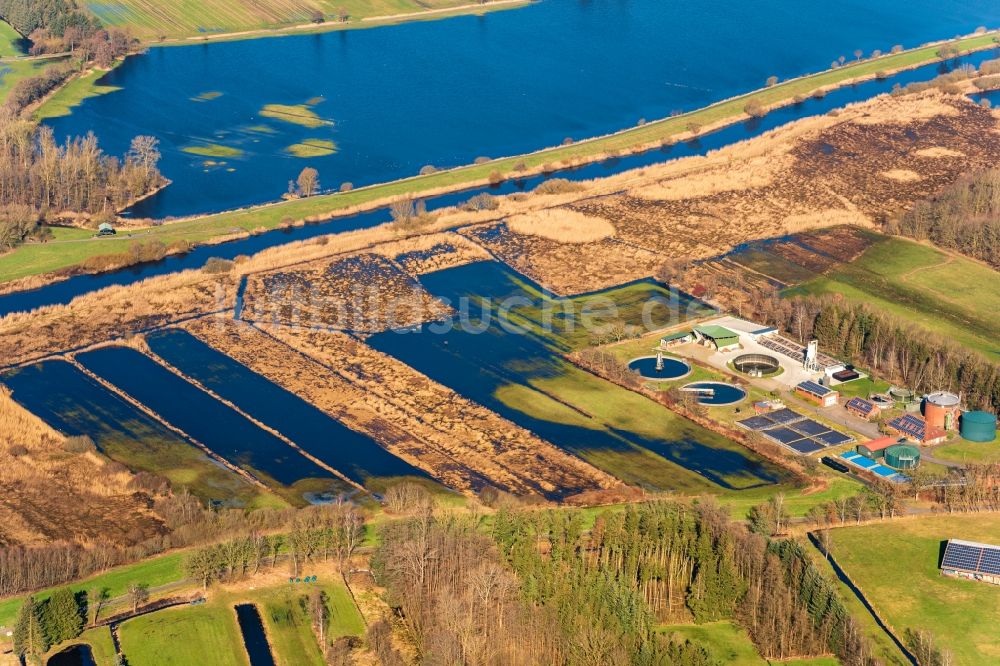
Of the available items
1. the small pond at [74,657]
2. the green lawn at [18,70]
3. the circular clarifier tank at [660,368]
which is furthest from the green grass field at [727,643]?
the green lawn at [18,70]

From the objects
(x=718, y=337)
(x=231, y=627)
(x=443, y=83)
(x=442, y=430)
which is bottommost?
(x=231, y=627)

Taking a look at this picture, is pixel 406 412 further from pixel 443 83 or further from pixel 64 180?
pixel 443 83

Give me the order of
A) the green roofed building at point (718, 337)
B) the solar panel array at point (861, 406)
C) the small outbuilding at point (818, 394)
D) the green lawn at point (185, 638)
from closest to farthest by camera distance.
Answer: the green lawn at point (185, 638), the solar panel array at point (861, 406), the small outbuilding at point (818, 394), the green roofed building at point (718, 337)

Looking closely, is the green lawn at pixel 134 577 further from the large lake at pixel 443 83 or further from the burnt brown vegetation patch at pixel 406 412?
the large lake at pixel 443 83

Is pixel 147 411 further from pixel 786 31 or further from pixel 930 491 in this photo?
pixel 786 31

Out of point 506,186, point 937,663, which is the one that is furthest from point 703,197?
point 937,663

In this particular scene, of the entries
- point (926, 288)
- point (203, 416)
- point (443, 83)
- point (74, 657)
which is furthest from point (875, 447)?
point (443, 83)

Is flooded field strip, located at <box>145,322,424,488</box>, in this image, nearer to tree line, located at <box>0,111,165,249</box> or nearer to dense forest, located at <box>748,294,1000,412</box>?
tree line, located at <box>0,111,165,249</box>

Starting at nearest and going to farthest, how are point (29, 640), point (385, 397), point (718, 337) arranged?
point (29, 640) → point (385, 397) → point (718, 337)
